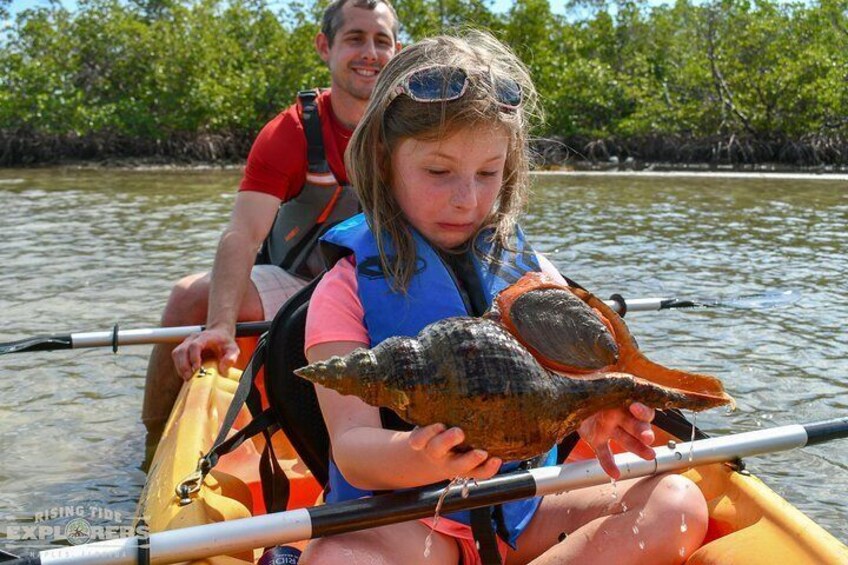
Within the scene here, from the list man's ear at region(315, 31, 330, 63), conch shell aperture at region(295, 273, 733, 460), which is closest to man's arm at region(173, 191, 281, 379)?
man's ear at region(315, 31, 330, 63)

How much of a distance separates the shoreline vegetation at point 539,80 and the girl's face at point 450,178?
17945 millimetres

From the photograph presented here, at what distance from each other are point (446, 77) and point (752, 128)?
72.1 ft

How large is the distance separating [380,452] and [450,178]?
63 centimetres

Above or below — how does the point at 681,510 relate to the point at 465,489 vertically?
below

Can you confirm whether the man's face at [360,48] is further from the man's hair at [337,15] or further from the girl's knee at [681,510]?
the girl's knee at [681,510]

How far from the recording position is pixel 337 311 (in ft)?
6.65

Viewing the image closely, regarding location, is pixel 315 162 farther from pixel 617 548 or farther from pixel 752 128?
pixel 752 128

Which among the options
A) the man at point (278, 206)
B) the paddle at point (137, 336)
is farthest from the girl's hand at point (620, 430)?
the man at point (278, 206)

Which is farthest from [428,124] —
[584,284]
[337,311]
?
[584,284]

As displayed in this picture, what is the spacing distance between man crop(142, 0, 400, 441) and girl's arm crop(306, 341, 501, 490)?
169 cm

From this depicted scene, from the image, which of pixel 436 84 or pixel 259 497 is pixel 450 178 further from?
pixel 259 497

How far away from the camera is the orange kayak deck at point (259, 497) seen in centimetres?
210

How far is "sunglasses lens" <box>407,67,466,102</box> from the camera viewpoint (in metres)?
1.99

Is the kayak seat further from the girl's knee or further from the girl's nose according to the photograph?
the girl's knee
